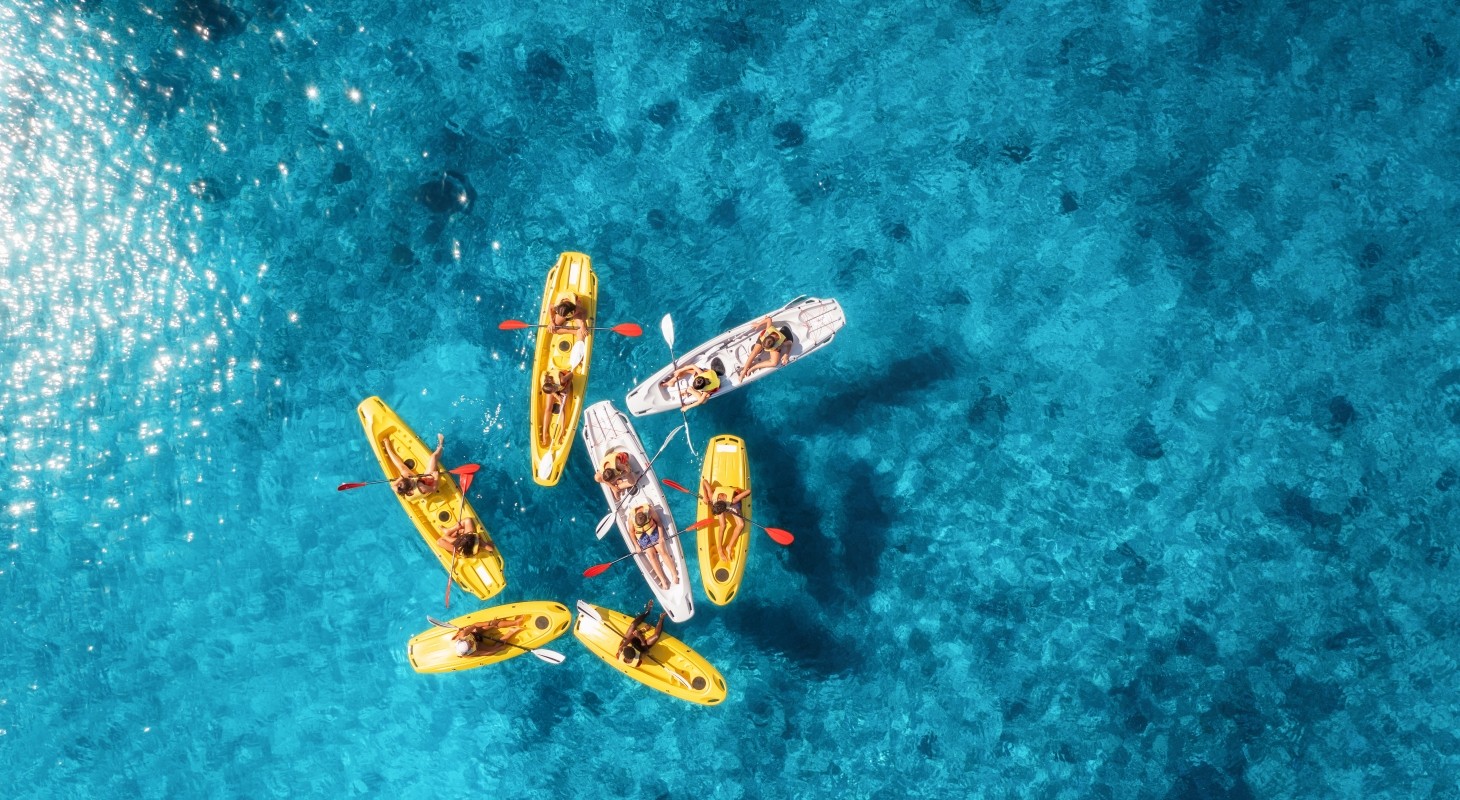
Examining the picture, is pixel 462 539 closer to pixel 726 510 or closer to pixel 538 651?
pixel 538 651

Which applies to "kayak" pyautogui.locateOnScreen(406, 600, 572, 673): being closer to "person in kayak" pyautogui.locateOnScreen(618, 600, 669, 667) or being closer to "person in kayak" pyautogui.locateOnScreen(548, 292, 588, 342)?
"person in kayak" pyautogui.locateOnScreen(618, 600, 669, 667)

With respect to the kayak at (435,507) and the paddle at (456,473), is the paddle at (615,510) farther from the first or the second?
the paddle at (456,473)

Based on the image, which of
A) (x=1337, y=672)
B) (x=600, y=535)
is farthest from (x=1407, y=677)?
(x=600, y=535)

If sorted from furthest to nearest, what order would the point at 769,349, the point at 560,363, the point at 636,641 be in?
the point at 560,363
the point at 769,349
the point at 636,641

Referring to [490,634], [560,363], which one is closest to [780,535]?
[560,363]

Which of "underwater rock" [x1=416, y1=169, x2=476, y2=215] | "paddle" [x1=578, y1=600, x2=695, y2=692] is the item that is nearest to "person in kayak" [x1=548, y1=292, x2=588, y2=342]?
"underwater rock" [x1=416, y1=169, x2=476, y2=215]

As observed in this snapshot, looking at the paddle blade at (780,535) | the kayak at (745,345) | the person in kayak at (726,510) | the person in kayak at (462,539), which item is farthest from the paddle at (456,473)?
the paddle blade at (780,535)
